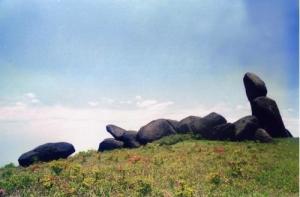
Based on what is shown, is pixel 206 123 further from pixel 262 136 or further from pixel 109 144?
pixel 109 144

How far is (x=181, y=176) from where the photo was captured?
64.2 feet

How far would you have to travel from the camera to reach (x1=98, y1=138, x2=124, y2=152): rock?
39.2m

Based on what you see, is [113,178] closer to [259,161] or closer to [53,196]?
[53,196]

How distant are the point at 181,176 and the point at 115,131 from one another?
22.0m

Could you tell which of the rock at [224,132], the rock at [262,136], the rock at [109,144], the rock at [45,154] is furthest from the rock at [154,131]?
the rock at [262,136]

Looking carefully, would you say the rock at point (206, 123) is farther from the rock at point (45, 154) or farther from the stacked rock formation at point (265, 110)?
the rock at point (45, 154)

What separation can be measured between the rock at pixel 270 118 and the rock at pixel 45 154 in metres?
17.2

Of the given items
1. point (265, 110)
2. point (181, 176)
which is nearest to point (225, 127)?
point (265, 110)

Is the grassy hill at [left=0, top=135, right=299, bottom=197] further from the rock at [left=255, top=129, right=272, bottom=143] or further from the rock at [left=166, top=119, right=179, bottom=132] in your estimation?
the rock at [left=166, top=119, right=179, bottom=132]

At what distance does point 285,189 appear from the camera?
18.2 meters

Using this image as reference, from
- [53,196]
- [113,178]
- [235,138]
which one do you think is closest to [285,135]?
[235,138]

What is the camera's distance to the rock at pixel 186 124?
39.2 m

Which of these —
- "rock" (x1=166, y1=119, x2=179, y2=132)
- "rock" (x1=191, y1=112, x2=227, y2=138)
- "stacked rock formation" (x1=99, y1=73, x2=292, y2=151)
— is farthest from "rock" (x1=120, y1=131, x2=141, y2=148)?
"rock" (x1=191, y1=112, x2=227, y2=138)

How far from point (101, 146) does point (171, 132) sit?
6.70m
